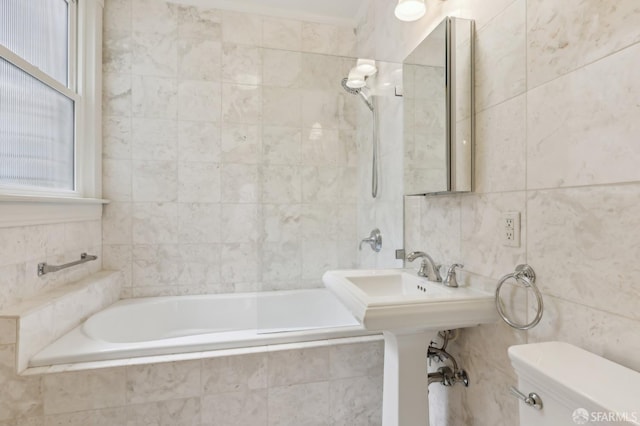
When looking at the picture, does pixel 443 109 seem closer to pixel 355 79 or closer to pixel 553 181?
pixel 553 181

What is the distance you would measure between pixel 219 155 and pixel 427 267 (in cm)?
179

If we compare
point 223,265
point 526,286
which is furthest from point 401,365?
point 223,265

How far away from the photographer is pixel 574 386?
624mm

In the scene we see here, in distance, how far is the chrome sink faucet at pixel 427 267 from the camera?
1400 mm

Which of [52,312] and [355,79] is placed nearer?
[52,312]

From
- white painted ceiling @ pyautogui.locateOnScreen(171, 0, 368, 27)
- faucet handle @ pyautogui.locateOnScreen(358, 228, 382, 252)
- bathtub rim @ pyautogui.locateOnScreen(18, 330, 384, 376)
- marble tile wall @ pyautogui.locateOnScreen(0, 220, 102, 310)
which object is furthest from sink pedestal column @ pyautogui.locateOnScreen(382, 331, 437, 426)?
white painted ceiling @ pyautogui.locateOnScreen(171, 0, 368, 27)

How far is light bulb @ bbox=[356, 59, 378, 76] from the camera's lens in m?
1.96

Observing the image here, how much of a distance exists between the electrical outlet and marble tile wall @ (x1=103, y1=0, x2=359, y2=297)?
1.08 meters

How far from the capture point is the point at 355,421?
5.14 feet

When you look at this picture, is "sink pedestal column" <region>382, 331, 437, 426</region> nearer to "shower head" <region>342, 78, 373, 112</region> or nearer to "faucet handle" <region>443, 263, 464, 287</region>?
"faucet handle" <region>443, 263, 464, 287</region>

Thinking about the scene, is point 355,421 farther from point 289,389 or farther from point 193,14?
point 193,14

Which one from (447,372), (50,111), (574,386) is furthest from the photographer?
(50,111)

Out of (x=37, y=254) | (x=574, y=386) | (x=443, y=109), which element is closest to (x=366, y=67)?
(x=443, y=109)

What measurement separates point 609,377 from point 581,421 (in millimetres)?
129
